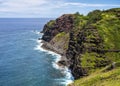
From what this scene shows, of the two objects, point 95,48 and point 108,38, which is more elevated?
point 108,38

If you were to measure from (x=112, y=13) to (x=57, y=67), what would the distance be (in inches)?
2270

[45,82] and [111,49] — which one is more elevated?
[111,49]

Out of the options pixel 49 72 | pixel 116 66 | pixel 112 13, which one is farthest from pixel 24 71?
pixel 112 13

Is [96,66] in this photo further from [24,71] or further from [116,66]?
[24,71]

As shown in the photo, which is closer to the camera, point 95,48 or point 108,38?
point 95,48

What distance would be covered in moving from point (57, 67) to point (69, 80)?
29413mm

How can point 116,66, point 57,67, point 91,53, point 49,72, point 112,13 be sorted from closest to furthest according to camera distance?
1. point 116,66
2. point 91,53
3. point 49,72
4. point 57,67
5. point 112,13

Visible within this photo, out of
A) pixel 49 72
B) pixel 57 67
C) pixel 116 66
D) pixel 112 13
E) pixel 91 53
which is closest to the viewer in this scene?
pixel 116 66

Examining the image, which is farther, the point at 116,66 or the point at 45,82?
the point at 45,82

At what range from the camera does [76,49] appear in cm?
16812

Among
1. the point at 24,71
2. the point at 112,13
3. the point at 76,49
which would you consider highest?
the point at 112,13

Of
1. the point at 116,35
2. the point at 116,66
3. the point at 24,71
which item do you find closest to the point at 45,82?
the point at 24,71

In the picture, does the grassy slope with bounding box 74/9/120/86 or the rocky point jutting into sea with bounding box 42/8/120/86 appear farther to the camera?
the rocky point jutting into sea with bounding box 42/8/120/86

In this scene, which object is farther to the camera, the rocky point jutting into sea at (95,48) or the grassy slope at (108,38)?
the rocky point jutting into sea at (95,48)
